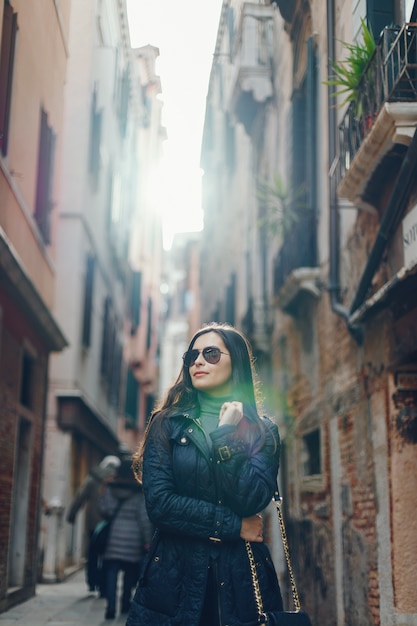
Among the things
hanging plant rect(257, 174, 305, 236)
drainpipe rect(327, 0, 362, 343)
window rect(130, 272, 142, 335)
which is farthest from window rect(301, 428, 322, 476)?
window rect(130, 272, 142, 335)

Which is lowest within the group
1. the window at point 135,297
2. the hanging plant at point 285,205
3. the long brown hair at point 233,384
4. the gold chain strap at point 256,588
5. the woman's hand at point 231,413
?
the gold chain strap at point 256,588

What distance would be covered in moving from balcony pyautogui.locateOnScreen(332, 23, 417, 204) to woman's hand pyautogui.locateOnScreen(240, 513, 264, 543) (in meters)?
3.41

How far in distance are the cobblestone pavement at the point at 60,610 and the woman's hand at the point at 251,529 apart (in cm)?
494

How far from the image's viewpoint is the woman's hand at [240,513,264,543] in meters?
3.29

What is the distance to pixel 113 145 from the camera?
1962 centimetres

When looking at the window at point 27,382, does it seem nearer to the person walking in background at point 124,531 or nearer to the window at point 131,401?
the person walking in background at point 124,531

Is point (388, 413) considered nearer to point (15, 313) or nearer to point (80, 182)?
point (15, 313)

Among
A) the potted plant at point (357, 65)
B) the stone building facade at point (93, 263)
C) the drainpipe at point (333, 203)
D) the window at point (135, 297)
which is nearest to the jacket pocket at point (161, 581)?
the potted plant at point (357, 65)

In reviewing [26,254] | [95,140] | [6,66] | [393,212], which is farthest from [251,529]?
[95,140]

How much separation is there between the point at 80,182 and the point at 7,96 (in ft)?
24.1

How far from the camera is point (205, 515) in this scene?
10.7 feet

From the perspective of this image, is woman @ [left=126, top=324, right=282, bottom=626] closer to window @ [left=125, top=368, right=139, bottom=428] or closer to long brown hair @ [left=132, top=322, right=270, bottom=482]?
long brown hair @ [left=132, top=322, right=270, bottom=482]

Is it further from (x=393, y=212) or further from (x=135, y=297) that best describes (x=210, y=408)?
(x=135, y=297)

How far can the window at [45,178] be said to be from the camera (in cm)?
1006
